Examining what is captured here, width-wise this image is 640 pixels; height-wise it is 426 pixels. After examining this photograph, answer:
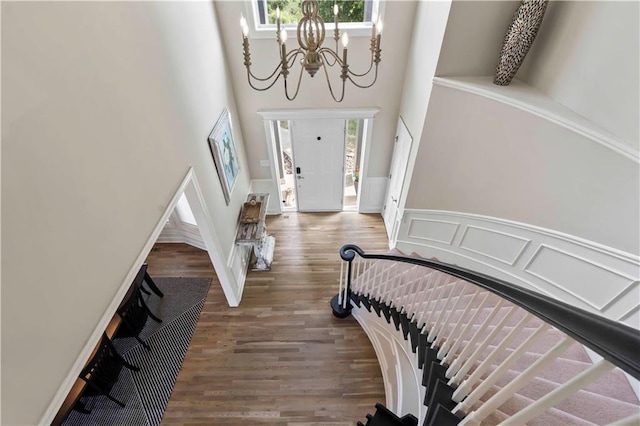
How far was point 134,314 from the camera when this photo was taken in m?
3.23

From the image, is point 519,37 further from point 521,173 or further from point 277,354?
point 277,354

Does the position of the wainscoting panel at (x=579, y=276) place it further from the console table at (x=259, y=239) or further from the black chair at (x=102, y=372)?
the black chair at (x=102, y=372)

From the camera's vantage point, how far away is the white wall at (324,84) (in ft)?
11.2

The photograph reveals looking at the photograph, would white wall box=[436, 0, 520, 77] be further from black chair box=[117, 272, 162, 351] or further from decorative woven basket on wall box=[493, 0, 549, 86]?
black chair box=[117, 272, 162, 351]

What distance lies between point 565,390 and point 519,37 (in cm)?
265

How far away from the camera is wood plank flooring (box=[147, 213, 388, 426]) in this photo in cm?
288

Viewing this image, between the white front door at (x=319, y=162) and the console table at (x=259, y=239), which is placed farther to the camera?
the white front door at (x=319, y=162)

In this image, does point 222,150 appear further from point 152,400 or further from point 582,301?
point 582,301

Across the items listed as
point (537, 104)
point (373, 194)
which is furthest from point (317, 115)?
point (537, 104)

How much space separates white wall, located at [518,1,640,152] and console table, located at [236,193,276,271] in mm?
3351

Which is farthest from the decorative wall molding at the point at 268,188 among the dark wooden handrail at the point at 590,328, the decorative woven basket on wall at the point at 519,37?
the dark wooden handrail at the point at 590,328

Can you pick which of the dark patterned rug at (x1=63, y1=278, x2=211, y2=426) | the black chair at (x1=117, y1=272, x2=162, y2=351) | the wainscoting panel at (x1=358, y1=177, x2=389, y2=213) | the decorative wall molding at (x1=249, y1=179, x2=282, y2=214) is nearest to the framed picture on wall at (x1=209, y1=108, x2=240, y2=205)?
the decorative wall molding at (x1=249, y1=179, x2=282, y2=214)

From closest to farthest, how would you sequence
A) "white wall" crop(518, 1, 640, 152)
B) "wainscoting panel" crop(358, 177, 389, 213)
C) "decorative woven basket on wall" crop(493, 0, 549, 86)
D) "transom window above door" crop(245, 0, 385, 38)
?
"white wall" crop(518, 1, 640, 152) → "decorative woven basket on wall" crop(493, 0, 549, 86) → "transom window above door" crop(245, 0, 385, 38) → "wainscoting panel" crop(358, 177, 389, 213)

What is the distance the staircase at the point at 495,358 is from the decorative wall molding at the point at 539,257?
1.17 feet
